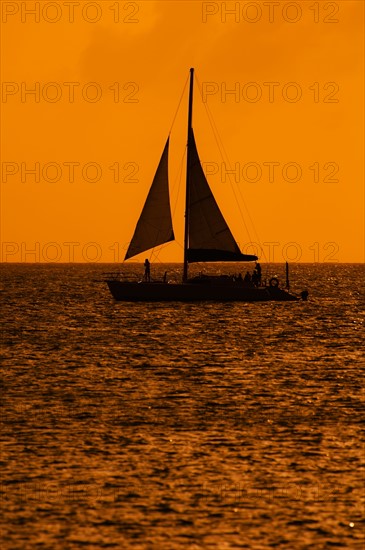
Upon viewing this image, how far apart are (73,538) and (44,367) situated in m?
29.1

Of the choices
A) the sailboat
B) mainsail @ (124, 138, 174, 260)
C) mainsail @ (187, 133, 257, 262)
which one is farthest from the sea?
mainsail @ (187, 133, 257, 262)

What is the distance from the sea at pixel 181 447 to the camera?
77.5 ft

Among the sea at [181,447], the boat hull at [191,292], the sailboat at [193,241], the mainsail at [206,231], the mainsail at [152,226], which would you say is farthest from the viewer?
the mainsail at [206,231]

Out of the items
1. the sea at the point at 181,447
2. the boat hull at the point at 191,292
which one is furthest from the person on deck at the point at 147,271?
the sea at the point at 181,447

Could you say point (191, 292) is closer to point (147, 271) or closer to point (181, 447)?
point (147, 271)

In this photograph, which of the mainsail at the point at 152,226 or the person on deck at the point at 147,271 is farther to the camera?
the person on deck at the point at 147,271

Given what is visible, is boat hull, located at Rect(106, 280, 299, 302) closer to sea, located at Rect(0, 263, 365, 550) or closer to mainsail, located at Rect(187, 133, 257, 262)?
mainsail, located at Rect(187, 133, 257, 262)

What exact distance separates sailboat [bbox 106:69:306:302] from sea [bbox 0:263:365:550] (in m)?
26.4

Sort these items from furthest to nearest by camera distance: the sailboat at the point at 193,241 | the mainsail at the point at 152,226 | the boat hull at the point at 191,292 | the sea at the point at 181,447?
the boat hull at the point at 191,292
the sailboat at the point at 193,241
the mainsail at the point at 152,226
the sea at the point at 181,447

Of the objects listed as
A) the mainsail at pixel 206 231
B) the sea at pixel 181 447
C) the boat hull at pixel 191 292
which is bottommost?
the sea at pixel 181 447

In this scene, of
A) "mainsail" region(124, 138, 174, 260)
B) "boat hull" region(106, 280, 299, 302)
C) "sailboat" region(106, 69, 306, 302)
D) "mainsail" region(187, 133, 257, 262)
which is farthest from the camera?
"mainsail" region(187, 133, 257, 262)

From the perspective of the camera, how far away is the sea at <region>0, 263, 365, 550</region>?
23625 mm

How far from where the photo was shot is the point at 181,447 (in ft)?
102

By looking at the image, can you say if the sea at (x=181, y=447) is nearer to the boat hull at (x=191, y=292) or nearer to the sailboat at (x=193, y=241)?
the sailboat at (x=193, y=241)
